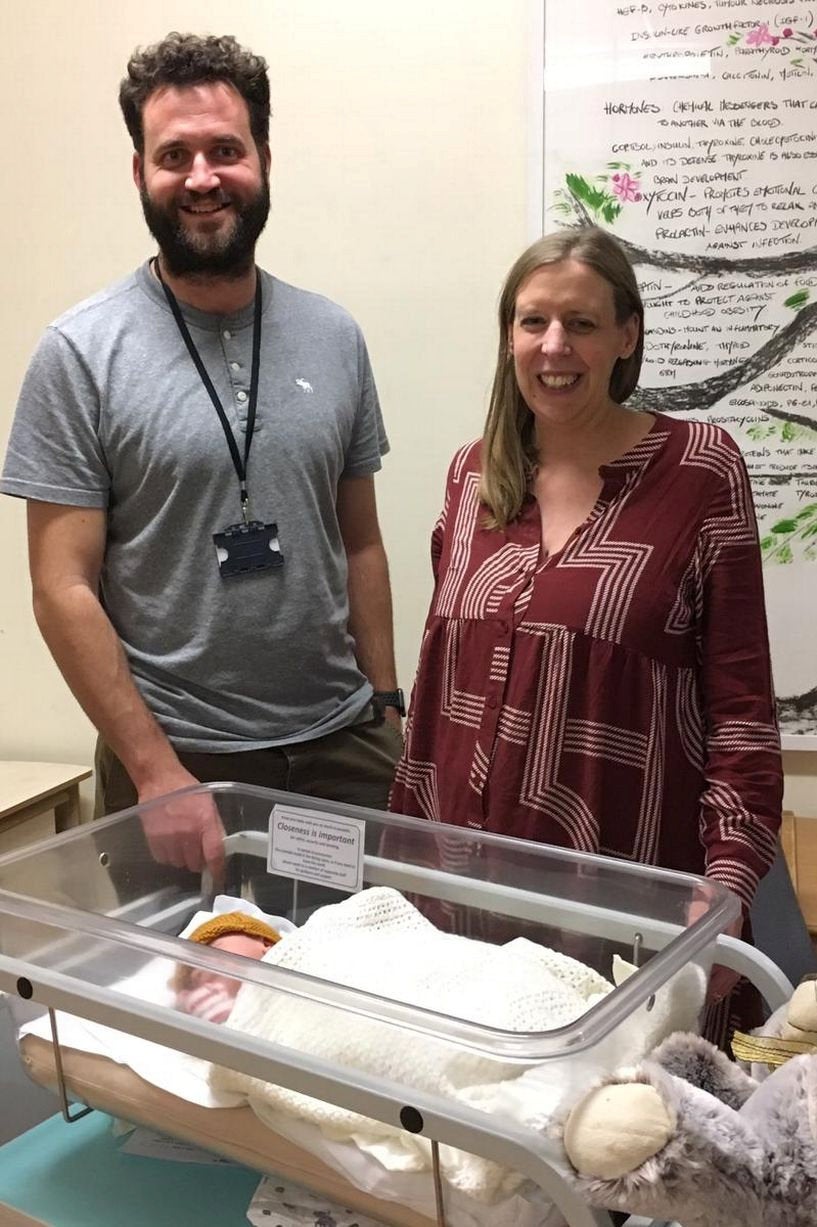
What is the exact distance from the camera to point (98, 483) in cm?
170

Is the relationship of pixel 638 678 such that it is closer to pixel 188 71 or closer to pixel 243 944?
pixel 243 944

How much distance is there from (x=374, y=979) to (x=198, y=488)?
3.15 ft

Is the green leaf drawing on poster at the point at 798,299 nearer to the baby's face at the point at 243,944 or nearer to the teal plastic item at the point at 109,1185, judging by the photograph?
the baby's face at the point at 243,944

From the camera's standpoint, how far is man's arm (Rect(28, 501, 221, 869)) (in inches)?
65.8

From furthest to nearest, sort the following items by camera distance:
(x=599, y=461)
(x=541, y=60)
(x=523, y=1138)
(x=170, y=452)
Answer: (x=541, y=60)
(x=170, y=452)
(x=599, y=461)
(x=523, y=1138)

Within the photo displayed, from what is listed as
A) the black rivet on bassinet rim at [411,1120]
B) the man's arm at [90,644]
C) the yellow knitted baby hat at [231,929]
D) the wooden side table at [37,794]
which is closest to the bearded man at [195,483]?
the man's arm at [90,644]

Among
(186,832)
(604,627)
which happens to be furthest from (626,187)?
(186,832)

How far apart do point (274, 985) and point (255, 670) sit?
98 cm

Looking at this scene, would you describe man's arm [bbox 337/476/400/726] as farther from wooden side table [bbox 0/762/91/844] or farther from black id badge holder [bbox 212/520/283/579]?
wooden side table [bbox 0/762/91/844]

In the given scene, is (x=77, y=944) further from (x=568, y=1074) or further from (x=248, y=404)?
(x=248, y=404)

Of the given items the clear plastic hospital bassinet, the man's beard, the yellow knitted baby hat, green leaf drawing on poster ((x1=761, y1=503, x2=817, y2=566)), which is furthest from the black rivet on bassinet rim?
green leaf drawing on poster ((x1=761, y1=503, x2=817, y2=566))

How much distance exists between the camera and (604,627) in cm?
133

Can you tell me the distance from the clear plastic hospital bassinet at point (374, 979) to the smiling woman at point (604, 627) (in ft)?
0.78

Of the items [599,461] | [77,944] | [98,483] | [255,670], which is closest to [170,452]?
[98,483]
